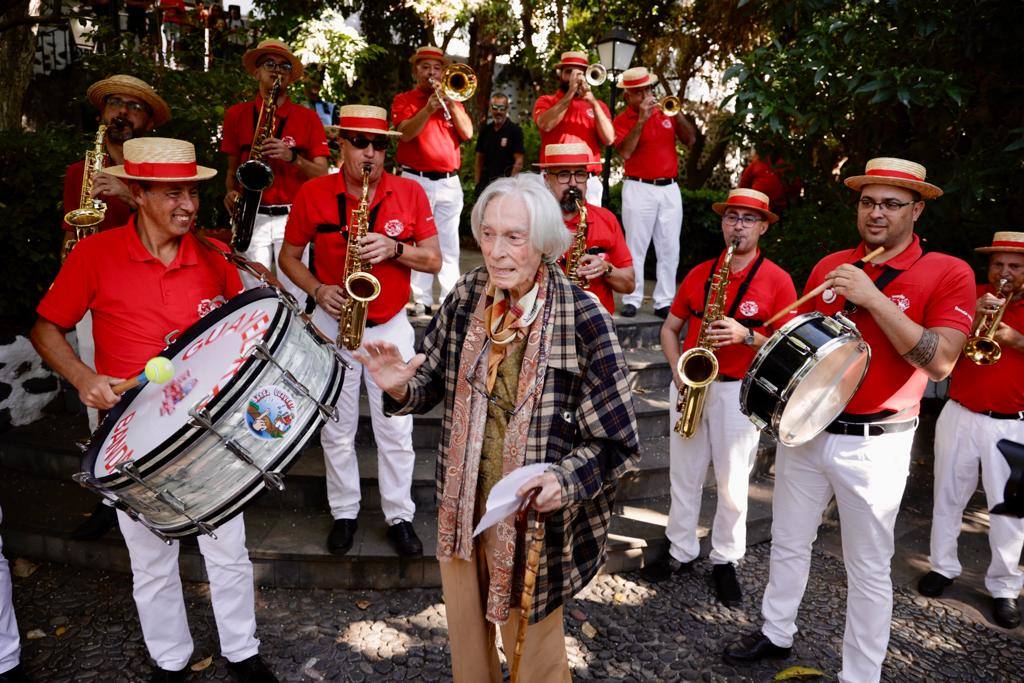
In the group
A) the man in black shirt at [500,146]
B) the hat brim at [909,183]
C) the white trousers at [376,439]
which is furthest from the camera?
the man in black shirt at [500,146]

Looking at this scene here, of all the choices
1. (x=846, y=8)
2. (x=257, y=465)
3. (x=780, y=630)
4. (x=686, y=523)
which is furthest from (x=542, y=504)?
(x=846, y=8)

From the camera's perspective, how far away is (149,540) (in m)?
3.37

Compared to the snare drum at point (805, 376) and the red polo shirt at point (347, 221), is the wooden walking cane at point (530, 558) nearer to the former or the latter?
the snare drum at point (805, 376)

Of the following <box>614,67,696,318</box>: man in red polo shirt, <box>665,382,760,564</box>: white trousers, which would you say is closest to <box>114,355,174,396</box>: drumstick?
<box>665,382,760,564</box>: white trousers

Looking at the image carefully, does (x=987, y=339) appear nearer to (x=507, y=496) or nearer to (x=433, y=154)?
(x=507, y=496)

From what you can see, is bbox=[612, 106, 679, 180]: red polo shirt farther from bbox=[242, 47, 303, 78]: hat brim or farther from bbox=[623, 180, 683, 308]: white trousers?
bbox=[242, 47, 303, 78]: hat brim

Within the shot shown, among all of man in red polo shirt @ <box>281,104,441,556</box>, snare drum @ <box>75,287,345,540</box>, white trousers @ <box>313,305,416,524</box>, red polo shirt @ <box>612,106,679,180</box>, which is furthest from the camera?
red polo shirt @ <box>612,106,679,180</box>

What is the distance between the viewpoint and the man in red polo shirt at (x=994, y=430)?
14.8ft

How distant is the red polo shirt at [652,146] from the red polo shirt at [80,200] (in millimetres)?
4645

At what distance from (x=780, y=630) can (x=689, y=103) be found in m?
16.8

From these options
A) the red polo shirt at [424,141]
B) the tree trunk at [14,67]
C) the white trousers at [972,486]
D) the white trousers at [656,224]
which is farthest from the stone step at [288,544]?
the tree trunk at [14,67]

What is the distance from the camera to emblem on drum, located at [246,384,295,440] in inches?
108

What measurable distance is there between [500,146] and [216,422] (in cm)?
698

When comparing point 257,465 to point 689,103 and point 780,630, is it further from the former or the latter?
point 689,103
